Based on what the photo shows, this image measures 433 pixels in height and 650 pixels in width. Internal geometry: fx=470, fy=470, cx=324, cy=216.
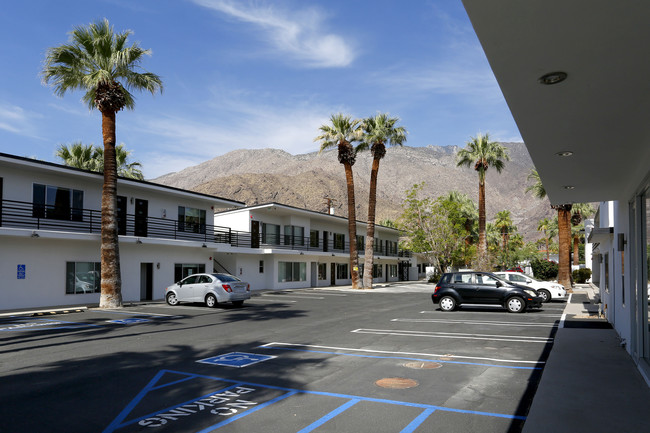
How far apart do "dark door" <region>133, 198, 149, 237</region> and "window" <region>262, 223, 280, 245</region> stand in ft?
40.9

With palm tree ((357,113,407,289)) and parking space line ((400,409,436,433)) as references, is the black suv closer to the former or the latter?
parking space line ((400,409,436,433))

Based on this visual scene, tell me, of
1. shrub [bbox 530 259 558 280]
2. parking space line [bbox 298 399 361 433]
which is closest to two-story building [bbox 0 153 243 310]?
parking space line [bbox 298 399 361 433]

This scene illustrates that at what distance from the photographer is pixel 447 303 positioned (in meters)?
20.7

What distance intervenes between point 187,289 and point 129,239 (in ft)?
14.5

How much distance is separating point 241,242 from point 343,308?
1680cm

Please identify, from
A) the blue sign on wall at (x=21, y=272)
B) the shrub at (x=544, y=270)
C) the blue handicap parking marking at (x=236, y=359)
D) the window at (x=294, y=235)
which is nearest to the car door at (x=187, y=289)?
the blue sign on wall at (x=21, y=272)

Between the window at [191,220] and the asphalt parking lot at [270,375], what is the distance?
584 inches

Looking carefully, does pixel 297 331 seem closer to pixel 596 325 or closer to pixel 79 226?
pixel 596 325

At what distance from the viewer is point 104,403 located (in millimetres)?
6926

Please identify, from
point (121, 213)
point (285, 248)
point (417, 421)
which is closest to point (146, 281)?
point (121, 213)

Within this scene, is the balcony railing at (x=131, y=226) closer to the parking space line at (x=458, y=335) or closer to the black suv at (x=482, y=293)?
the parking space line at (x=458, y=335)

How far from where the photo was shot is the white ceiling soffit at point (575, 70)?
334 centimetres

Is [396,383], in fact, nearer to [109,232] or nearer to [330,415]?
[330,415]

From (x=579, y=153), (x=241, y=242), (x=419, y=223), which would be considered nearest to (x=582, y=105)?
(x=579, y=153)
